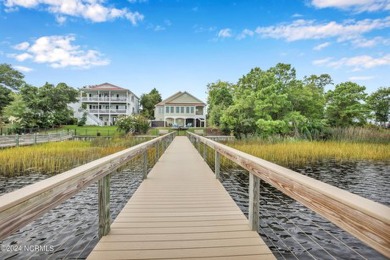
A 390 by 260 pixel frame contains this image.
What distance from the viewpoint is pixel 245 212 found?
5.37 meters

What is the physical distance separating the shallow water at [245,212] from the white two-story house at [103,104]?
1468 inches

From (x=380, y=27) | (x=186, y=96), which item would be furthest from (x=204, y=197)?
(x=186, y=96)

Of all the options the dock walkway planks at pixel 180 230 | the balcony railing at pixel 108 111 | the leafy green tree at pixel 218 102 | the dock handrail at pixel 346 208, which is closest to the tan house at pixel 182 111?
the balcony railing at pixel 108 111

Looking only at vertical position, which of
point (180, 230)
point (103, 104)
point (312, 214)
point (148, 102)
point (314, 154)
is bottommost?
point (312, 214)

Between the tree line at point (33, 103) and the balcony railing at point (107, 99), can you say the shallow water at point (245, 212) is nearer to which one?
the tree line at point (33, 103)

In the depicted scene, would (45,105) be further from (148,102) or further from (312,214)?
(312,214)

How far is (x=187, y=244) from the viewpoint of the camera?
2451 millimetres

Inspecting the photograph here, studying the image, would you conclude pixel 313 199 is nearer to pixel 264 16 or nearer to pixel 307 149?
pixel 307 149

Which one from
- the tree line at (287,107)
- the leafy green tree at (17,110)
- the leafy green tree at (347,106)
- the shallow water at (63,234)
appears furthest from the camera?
the leafy green tree at (17,110)

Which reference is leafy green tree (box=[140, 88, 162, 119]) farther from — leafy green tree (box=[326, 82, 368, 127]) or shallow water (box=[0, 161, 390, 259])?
shallow water (box=[0, 161, 390, 259])

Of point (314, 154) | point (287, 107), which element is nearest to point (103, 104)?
point (287, 107)

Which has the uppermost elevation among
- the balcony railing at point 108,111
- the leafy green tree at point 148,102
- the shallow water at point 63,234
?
the leafy green tree at point 148,102

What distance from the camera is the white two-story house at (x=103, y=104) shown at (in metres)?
44.1

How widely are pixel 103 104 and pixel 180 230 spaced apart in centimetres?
4617
